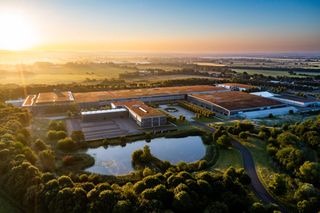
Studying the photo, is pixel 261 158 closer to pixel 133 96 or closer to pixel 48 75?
pixel 133 96

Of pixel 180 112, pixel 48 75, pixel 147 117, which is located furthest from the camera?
pixel 48 75

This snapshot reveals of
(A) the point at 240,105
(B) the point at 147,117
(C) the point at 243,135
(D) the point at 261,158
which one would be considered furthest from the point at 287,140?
(A) the point at 240,105

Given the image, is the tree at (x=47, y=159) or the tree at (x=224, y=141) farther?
the tree at (x=224, y=141)

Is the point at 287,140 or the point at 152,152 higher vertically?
the point at 287,140

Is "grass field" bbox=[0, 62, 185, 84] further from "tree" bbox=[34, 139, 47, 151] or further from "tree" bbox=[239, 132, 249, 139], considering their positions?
"tree" bbox=[239, 132, 249, 139]

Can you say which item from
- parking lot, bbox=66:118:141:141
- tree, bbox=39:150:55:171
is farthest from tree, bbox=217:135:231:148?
tree, bbox=39:150:55:171

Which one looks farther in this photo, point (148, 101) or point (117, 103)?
point (148, 101)

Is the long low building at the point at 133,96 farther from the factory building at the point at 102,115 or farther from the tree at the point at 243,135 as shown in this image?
the tree at the point at 243,135

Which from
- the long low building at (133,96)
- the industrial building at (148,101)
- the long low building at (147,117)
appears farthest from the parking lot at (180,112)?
the long low building at (147,117)
